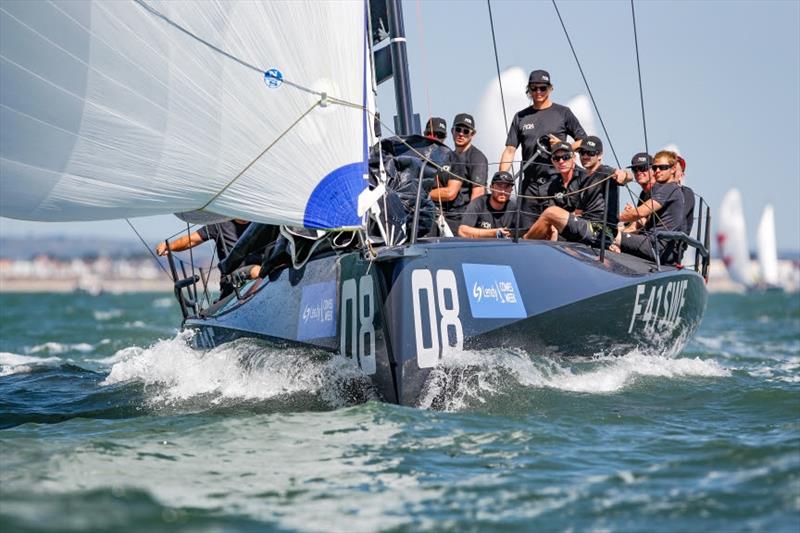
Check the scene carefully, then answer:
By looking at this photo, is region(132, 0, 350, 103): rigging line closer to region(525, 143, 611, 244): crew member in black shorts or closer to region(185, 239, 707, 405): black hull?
region(185, 239, 707, 405): black hull

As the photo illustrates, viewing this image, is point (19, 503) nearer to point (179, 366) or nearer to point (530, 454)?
point (530, 454)

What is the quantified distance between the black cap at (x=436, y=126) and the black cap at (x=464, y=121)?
0.24m

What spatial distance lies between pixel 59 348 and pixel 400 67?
28.0 feet

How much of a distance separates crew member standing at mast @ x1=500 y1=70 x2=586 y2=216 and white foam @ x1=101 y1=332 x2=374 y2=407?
2409mm

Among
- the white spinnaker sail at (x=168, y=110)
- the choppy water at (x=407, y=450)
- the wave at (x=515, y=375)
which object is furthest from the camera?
the wave at (x=515, y=375)

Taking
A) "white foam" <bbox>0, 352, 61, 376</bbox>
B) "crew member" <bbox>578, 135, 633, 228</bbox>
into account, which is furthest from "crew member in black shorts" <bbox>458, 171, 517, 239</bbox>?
"white foam" <bbox>0, 352, 61, 376</bbox>

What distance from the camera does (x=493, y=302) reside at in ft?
20.4

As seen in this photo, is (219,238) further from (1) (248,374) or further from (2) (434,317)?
(2) (434,317)

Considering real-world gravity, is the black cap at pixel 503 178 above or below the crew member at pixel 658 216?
above

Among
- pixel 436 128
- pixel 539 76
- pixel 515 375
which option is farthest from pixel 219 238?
pixel 515 375

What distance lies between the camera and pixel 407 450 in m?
5.09

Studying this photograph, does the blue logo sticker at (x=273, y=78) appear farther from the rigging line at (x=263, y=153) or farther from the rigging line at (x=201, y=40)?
the rigging line at (x=263, y=153)

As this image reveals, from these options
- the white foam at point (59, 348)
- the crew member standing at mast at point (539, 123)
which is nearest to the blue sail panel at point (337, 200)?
the crew member standing at mast at point (539, 123)

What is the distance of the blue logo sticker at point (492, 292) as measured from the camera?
613 centimetres
